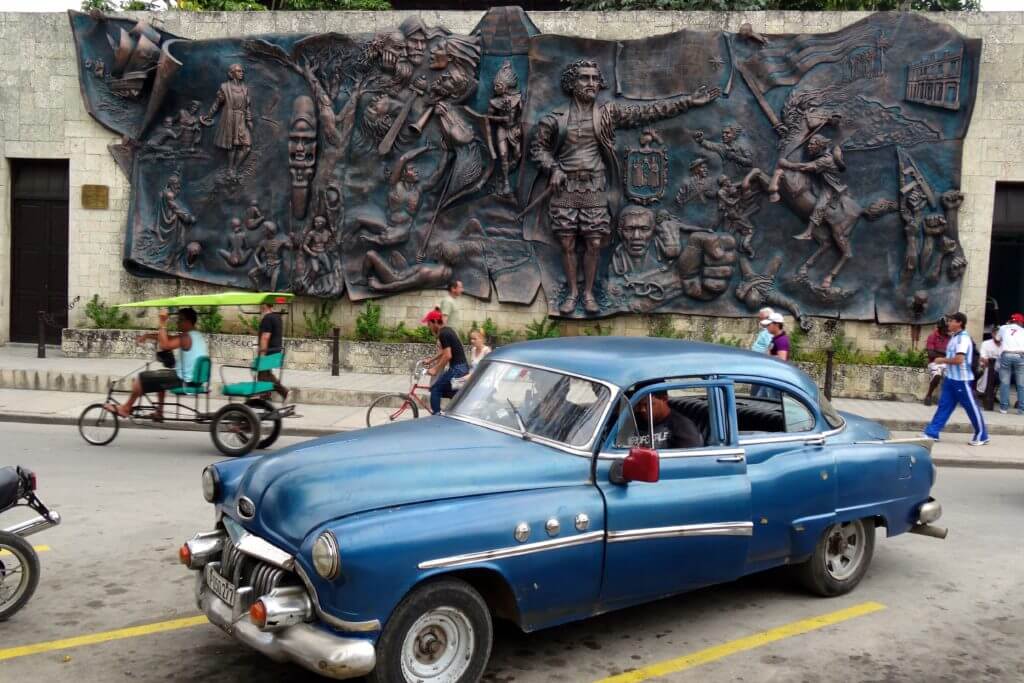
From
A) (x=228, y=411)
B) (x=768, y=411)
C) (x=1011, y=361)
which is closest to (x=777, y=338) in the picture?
(x=1011, y=361)

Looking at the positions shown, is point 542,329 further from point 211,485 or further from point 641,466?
point 641,466


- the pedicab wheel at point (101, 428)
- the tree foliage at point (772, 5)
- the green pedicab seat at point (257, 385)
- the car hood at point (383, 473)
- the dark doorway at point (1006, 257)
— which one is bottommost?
the pedicab wheel at point (101, 428)

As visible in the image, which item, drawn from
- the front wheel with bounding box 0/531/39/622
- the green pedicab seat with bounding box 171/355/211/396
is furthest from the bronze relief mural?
the front wheel with bounding box 0/531/39/622

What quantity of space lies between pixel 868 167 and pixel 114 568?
14.2m

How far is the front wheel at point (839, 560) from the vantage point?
6641mm

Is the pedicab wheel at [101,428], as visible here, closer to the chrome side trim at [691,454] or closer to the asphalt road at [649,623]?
the asphalt road at [649,623]

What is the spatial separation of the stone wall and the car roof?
11212 millimetres

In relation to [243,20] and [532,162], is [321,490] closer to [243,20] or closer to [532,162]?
[532,162]

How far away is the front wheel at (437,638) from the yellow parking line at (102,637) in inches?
73.4

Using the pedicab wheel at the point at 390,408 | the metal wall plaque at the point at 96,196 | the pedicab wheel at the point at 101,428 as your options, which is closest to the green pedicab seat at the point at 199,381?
the pedicab wheel at the point at 101,428

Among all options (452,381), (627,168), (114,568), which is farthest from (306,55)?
(114,568)

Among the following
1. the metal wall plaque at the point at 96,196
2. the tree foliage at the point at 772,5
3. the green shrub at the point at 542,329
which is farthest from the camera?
the tree foliage at the point at 772,5

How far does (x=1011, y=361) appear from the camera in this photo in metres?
15.8

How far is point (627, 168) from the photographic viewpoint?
17.6 meters
